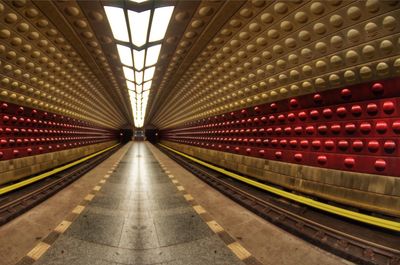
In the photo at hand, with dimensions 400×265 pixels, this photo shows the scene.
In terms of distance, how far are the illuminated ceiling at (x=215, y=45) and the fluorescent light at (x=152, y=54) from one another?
0.11 feet

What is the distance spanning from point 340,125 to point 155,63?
6.22 m

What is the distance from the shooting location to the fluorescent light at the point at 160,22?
4398 millimetres

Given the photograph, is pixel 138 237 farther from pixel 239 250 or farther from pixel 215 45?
pixel 215 45

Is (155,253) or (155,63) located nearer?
(155,253)

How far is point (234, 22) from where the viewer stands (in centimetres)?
484

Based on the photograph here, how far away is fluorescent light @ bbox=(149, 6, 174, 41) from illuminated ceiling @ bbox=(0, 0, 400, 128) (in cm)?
10

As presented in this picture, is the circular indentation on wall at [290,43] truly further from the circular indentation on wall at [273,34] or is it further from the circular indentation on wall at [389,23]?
the circular indentation on wall at [389,23]

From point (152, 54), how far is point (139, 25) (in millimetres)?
1942

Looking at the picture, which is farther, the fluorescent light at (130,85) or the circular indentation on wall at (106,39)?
the fluorescent light at (130,85)

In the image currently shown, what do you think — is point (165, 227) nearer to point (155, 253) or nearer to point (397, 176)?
point (155, 253)

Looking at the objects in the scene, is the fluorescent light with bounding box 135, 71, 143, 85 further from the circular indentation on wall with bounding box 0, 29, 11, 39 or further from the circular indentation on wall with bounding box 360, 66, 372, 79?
the circular indentation on wall with bounding box 360, 66, 372, 79

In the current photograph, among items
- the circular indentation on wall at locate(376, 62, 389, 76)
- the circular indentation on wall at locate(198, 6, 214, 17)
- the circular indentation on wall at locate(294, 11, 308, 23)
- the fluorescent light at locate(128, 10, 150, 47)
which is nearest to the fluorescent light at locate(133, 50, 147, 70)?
the fluorescent light at locate(128, 10, 150, 47)

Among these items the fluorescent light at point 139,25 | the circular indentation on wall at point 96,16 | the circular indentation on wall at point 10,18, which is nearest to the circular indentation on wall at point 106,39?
the fluorescent light at point 139,25

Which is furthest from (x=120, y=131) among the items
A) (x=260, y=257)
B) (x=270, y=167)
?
(x=260, y=257)
